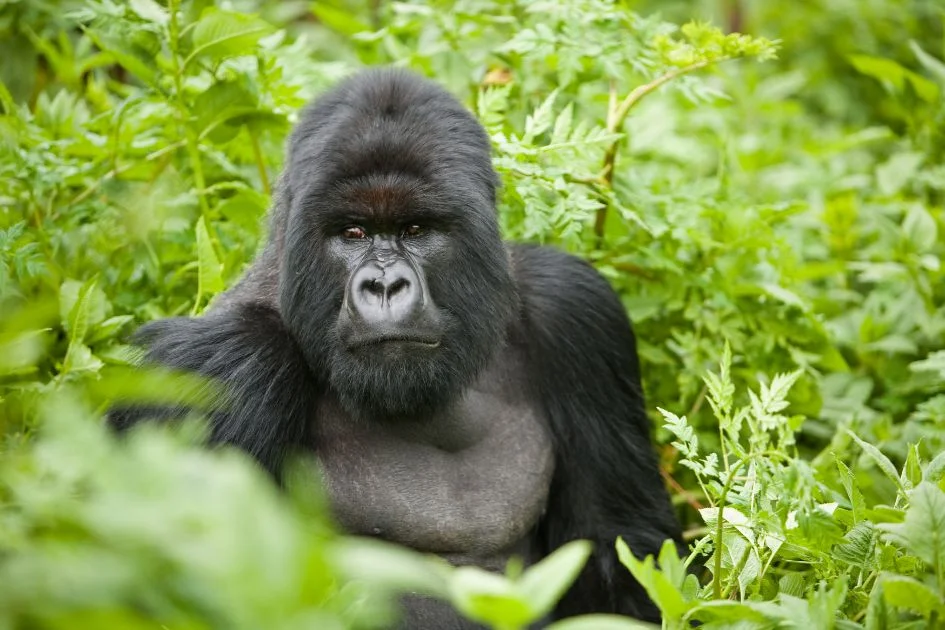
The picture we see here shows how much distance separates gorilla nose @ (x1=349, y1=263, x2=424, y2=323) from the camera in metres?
2.74

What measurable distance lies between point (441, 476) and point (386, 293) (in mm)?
614

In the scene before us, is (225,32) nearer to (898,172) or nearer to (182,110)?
(182,110)

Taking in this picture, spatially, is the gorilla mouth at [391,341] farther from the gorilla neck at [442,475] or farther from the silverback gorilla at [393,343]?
the gorilla neck at [442,475]

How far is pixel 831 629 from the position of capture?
81.1 inches

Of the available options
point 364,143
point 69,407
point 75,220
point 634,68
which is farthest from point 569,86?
point 69,407

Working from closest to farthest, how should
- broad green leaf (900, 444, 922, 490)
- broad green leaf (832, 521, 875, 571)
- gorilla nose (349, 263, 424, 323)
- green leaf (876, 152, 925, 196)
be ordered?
broad green leaf (832, 521, 875, 571) → broad green leaf (900, 444, 922, 490) → gorilla nose (349, 263, 424, 323) → green leaf (876, 152, 925, 196)

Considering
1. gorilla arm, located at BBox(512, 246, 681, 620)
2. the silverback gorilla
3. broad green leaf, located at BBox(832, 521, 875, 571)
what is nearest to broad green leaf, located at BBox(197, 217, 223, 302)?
the silverback gorilla

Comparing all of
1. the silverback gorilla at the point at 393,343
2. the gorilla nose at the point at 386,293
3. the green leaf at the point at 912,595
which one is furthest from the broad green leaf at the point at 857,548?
the gorilla nose at the point at 386,293

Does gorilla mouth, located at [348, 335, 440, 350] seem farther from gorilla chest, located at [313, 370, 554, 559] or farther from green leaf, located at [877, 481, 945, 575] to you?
green leaf, located at [877, 481, 945, 575]

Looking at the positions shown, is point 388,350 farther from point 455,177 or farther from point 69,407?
point 69,407

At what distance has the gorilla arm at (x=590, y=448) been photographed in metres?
3.36

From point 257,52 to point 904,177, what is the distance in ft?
10.0

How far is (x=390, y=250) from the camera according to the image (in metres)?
2.88

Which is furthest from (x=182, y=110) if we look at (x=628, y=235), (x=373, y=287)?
(x=628, y=235)
